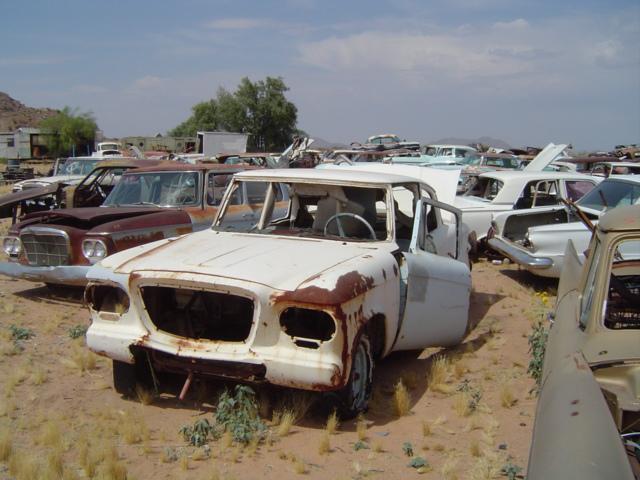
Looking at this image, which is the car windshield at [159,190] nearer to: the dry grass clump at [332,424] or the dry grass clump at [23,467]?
the dry grass clump at [332,424]

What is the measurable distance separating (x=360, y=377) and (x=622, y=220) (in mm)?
1956

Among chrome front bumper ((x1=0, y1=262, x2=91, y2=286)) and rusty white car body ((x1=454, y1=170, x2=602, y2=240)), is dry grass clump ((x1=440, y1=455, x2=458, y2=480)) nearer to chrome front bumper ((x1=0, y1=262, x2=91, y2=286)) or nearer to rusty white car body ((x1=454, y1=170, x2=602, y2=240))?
chrome front bumper ((x1=0, y1=262, x2=91, y2=286))

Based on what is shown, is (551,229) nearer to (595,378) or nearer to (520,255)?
(520,255)

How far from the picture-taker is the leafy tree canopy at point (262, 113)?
189 ft

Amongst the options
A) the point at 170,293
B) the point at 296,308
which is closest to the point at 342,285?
the point at 296,308

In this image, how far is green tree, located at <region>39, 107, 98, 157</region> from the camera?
55094mm

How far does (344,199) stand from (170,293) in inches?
69.8

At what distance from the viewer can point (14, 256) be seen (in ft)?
27.3

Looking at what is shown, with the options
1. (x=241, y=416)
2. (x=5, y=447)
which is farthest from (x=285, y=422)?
(x=5, y=447)

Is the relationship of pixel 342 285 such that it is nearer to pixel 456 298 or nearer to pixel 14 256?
pixel 456 298

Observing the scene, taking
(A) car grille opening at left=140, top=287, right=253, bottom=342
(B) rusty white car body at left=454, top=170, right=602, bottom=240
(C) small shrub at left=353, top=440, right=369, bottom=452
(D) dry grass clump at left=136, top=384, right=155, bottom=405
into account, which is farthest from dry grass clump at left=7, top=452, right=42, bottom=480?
(B) rusty white car body at left=454, top=170, right=602, bottom=240

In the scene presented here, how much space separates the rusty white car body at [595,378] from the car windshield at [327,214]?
179 cm

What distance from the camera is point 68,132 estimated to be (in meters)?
56.4

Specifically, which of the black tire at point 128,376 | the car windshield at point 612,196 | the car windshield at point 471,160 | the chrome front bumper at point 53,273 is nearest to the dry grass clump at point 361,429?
the black tire at point 128,376
